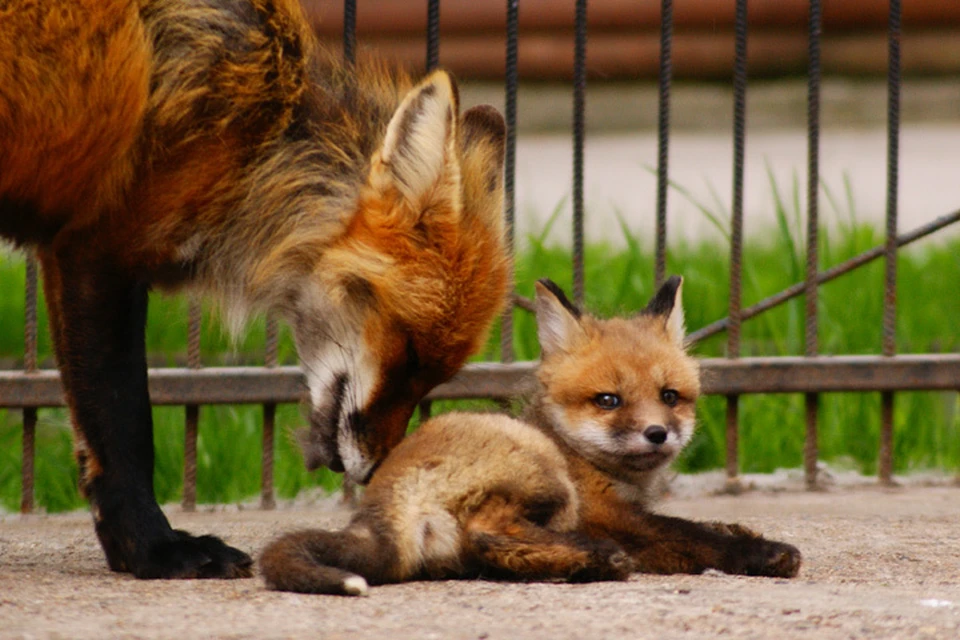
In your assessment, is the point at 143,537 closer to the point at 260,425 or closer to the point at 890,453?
the point at 260,425

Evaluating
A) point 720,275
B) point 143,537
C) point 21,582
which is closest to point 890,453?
point 720,275

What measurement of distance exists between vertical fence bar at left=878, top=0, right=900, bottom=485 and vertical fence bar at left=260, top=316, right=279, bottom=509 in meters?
2.38

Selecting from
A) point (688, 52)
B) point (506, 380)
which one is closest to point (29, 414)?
point (506, 380)

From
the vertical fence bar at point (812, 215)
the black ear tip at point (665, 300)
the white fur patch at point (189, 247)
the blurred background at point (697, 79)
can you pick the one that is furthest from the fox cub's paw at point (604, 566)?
the blurred background at point (697, 79)

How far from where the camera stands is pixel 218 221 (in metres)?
3.92

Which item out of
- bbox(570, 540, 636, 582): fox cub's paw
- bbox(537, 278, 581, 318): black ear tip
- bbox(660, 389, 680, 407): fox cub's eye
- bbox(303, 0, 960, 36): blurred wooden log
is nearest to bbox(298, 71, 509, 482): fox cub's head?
bbox(537, 278, 581, 318): black ear tip

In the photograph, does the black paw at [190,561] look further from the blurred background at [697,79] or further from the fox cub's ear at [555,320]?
the blurred background at [697,79]

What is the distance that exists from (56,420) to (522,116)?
18.9 ft

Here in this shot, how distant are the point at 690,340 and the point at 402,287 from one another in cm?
166

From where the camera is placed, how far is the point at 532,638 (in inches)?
110

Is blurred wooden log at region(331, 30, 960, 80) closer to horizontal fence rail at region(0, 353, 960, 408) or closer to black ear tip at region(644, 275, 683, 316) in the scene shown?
horizontal fence rail at region(0, 353, 960, 408)

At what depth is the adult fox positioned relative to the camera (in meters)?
3.67

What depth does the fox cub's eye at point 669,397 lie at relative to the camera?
162 inches

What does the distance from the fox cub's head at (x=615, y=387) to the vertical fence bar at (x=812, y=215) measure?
129cm
